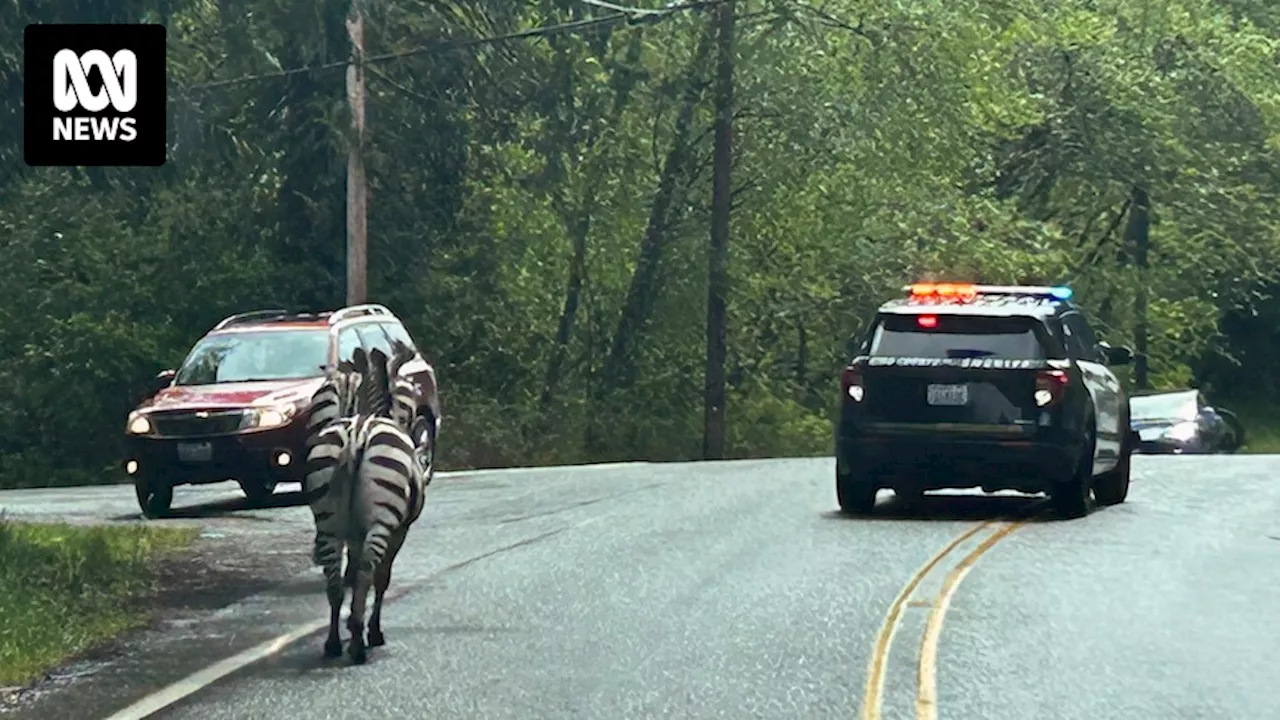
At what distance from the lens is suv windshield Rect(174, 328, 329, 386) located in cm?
2194

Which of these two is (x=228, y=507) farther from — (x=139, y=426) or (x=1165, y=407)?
(x=1165, y=407)

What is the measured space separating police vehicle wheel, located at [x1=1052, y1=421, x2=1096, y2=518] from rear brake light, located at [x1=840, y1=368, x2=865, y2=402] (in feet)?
5.97

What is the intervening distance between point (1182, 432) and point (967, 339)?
65.4 ft

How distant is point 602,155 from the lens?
45.2 meters

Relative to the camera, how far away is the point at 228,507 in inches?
868

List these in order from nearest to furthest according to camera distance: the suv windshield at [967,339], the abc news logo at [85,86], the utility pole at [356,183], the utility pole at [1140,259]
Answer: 1. the abc news logo at [85,86]
2. the suv windshield at [967,339]
3. the utility pole at [356,183]
4. the utility pole at [1140,259]

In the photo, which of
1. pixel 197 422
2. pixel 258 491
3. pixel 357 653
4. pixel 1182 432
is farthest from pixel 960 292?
pixel 1182 432

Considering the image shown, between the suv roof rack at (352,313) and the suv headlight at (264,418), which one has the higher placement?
the suv roof rack at (352,313)

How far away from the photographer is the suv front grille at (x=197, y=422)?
2061 cm

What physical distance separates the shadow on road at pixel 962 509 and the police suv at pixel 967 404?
0.26 m

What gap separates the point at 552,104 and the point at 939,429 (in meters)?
24.8

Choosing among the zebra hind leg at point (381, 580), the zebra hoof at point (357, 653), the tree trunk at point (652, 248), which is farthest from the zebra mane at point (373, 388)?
the tree trunk at point (652, 248)

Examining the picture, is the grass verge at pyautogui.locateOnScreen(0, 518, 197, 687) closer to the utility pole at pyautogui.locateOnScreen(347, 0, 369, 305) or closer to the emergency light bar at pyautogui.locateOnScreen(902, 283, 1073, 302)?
the emergency light bar at pyautogui.locateOnScreen(902, 283, 1073, 302)

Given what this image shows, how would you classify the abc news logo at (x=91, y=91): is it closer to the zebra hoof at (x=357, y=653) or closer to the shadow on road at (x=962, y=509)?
the shadow on road at (x=962, y=509)
